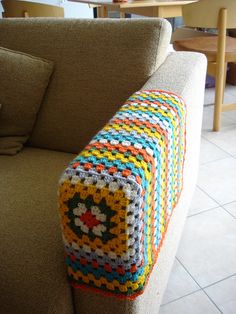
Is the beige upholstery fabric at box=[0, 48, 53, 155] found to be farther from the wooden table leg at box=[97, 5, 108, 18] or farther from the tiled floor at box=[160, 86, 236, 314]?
the wooden table leg at box=[97, 5, 108, 18]

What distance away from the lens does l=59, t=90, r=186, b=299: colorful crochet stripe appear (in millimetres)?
630

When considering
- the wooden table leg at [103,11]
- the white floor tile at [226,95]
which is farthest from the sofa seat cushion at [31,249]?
the white floor tile at [226,95]

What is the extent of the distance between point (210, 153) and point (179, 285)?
101 cm

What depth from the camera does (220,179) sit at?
5.99ft

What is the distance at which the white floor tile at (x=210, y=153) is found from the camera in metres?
2.02

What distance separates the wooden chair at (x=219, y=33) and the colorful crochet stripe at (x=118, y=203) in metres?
1.47

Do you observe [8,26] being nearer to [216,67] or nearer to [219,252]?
[219,252]

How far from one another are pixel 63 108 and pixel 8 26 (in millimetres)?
384

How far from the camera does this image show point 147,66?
1.14 m

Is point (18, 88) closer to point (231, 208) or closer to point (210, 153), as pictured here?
point (231, 208)

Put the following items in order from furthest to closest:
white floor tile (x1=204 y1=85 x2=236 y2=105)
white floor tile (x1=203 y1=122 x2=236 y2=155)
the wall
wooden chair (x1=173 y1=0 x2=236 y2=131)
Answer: the wall
white floor tile (x1=204 y1=85 x2=236 y2=105)
white floor tile (x1=203 y1=122 x2=236 y2=155)
wooden chair (x1=173 y1=0 x2=236 y2=131)

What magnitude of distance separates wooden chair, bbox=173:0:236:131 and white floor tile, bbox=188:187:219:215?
2.55 feet

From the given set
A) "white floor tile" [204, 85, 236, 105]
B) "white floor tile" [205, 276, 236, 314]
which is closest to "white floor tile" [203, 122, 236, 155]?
"white floor tile" [204, 85, 236, 105]

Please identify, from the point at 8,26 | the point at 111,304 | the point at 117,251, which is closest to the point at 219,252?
the point at 111,304
